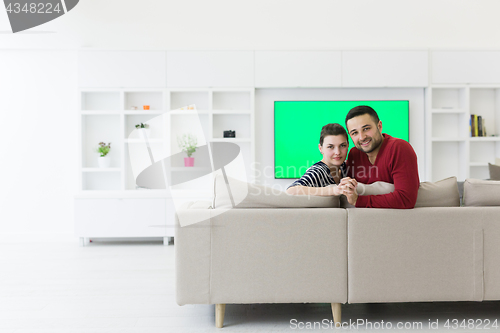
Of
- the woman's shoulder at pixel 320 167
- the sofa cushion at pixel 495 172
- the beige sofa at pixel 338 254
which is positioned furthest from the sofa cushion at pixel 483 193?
the sofa cushion at pixel 495 172

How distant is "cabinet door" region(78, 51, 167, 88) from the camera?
14.8 feet

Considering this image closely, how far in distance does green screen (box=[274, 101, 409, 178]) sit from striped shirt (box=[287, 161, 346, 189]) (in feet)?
8.26

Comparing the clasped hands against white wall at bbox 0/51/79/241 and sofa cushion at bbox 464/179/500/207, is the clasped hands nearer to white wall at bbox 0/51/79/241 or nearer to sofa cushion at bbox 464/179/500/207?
sofa cushion at bbox 464/179/500/207

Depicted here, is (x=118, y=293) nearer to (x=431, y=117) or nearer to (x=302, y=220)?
(x=302, y=220)

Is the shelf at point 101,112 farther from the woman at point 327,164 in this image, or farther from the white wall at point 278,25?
the woman at point 327,164

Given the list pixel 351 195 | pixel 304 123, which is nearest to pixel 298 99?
pixel 304 123

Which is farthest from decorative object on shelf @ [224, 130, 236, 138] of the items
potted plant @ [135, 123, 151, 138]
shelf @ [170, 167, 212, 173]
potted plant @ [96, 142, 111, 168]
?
potted plant @ [96, 142, 111, 168]

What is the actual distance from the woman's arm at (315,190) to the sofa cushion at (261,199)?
0.09 feet

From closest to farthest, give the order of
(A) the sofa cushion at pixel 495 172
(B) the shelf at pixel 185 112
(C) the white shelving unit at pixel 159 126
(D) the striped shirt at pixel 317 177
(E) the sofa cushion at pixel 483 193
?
(E) the sofa cushion at pixel 483 193 < (D) the striped shirt at pixel 317 177 < (A) the sofa cushion at pixel 495 172 < (C) the white shelving unit at pixel 159 126 < (B) the shelf at pixel 185 112

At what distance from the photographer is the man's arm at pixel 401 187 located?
198cm

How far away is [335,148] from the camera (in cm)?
223

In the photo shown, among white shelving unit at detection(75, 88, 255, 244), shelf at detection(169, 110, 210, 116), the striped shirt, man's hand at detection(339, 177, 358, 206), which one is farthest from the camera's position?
shelf at detection(169, 110, 210, 116)

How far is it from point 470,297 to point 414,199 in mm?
576

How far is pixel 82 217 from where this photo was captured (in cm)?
432
